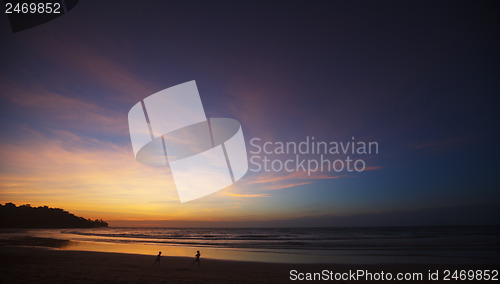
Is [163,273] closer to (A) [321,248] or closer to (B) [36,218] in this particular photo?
(A) [321,248]

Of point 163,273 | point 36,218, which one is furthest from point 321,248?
point 36,218

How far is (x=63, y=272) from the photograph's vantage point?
1046cm

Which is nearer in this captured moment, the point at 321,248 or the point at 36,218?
the point at 321,248

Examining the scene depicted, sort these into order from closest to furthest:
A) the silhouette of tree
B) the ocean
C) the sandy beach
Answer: the sandy beach, the ocean, the silhouette of tree

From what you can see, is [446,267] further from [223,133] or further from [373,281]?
[223,133]

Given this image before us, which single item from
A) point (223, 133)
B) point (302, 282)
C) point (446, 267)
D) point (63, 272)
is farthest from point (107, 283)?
point (446, 267)

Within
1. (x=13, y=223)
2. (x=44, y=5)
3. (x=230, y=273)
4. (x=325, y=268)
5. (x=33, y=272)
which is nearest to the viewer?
(x=44, y=5)

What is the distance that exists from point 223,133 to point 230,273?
6554mm

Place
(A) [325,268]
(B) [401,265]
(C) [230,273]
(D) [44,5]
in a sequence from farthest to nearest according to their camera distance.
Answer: (B) [401,265]
(A) [325,268]
(C) [230,273]
(D) [44,5]

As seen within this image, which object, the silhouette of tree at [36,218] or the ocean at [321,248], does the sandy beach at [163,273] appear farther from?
the silhouette of tree at [36,218]

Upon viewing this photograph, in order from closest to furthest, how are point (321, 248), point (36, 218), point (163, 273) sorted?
1. point (163, 273)
2. point (321, 248)
3. point (36, 218)

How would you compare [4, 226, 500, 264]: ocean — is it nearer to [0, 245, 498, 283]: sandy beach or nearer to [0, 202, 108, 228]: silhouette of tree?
[0, 245, 498, 283]: sandy beach

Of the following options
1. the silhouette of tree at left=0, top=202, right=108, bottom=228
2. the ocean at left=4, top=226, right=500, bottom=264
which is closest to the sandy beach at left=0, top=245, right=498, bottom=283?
the ocean at left=4, top=226, right=500, bottom=264

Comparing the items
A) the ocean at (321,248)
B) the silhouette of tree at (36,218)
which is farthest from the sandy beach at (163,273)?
the silhouette of tree at (36,218)
